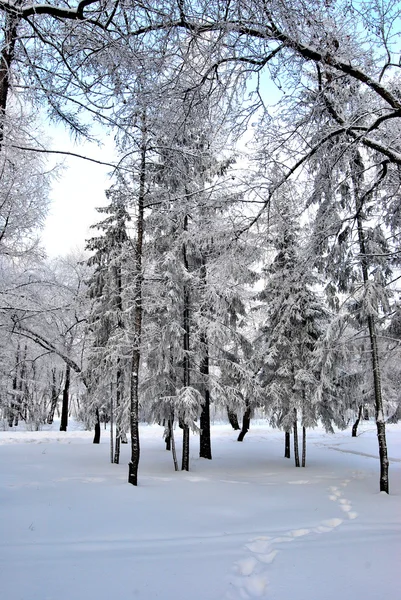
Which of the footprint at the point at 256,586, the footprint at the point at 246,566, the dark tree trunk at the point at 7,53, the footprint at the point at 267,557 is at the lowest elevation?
the footprint at the point at 267,557

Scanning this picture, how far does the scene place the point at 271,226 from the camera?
18.4 ft

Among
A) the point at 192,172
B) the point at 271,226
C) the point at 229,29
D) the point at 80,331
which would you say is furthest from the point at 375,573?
the point at 80,331

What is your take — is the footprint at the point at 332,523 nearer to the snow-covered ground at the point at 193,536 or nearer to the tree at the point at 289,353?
the snow-covered ground at the point at 193,536

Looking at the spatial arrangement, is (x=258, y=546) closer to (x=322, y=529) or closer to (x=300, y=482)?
(x=322, y=529)

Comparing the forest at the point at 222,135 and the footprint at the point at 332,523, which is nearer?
the forest at the point at 222,135

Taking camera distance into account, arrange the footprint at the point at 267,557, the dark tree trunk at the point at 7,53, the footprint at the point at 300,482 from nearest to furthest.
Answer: the dark tree trunk at the point at 7,53
the footprint at the point at 267,557
the footprint at the point at 300,482

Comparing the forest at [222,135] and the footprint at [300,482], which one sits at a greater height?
the forest at [222,135]

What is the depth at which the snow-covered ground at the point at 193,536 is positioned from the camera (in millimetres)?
3717

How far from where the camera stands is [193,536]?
17.9 feet

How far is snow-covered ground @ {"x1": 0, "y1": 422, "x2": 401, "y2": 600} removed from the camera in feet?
12.2

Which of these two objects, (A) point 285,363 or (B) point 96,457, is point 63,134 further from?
(B) point 96,457

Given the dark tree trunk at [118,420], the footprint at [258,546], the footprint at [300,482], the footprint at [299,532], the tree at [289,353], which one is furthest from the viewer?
the tree at [289,353]

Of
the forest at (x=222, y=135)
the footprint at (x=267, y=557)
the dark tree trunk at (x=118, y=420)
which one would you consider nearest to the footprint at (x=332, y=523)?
the footprint at (x=267, y=557)

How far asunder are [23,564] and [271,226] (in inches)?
204
